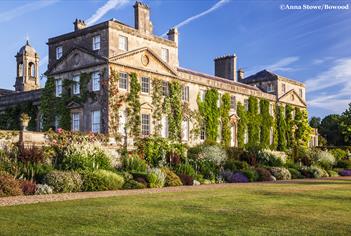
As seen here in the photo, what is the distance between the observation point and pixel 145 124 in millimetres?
33375

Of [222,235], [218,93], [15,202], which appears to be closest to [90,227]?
[222,235]

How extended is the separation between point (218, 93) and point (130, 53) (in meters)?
11.3

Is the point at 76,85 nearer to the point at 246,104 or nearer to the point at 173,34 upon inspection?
the point at 173,34

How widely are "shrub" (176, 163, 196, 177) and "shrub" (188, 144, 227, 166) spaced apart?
274cm

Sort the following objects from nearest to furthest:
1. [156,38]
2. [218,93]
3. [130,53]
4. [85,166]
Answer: [85,166], [130,53], [156,38], [218,93]

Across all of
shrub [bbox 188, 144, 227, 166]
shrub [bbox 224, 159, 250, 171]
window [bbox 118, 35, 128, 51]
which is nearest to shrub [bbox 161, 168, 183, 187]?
shrub [bbox 188, 144, 227, 166]

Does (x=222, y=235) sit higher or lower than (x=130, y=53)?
lower

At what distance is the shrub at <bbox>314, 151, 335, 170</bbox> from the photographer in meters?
38.0

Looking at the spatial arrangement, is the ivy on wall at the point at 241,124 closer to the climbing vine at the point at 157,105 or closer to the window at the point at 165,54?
the window at the point at 165,54

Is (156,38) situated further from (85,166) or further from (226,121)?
(85,166)

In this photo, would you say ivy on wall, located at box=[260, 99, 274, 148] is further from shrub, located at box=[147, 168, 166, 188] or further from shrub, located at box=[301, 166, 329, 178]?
shrub, located at box=[147, 168, 166, 188]

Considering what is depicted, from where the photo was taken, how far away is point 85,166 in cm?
2091

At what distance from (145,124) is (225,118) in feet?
34.0

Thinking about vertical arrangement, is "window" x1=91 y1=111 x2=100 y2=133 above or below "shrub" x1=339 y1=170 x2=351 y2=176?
above
